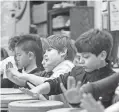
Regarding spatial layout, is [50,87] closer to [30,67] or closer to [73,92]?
[73,92]

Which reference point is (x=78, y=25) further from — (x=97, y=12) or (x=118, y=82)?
(x=118, y=82)

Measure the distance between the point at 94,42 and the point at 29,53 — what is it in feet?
3.26

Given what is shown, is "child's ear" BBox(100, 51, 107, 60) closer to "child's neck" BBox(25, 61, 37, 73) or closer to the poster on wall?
"child's neck" BBox(25, 61, 37, 73)

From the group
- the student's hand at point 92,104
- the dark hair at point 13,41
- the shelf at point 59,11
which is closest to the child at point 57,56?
the dark hair at point 13,41

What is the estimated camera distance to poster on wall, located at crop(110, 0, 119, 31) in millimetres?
3707

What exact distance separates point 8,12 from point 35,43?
9.33 feet

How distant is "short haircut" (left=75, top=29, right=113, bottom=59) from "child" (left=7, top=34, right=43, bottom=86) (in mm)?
937

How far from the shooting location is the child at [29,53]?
2.34 meters

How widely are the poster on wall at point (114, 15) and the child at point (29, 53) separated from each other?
1.53 metres

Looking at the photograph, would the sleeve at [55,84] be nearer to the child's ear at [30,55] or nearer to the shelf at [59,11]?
Answer: the child's ear at [30,55]

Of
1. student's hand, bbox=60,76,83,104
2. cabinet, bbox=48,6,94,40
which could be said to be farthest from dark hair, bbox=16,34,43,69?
cabinet, bbox=48,6,94,40

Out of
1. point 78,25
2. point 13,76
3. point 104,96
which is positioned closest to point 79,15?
point 78,25

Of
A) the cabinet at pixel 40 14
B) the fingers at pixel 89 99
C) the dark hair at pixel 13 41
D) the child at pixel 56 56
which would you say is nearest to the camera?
the fingers at pixel 89 99

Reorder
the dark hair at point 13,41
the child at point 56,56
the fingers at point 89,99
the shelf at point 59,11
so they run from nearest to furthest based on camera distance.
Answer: the fingers at point 89,99
the child at point 56,56
the dark hair at point 13,41
the shelf at point 59,11
